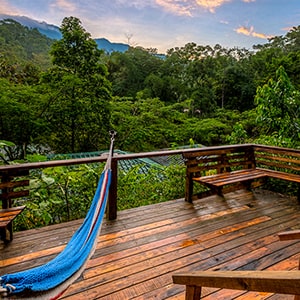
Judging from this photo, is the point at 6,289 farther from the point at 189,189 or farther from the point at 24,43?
the point at 24,43

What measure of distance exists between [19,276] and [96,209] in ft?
3.24

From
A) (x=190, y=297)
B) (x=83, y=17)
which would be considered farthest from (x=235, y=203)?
(x=83, y=17)

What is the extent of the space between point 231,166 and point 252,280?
3.22m

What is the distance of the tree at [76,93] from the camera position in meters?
7.81

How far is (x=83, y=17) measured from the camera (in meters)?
9.09

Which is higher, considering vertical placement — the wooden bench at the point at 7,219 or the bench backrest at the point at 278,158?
the bench backrest at the point at 278,158

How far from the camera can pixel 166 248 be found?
2311mm

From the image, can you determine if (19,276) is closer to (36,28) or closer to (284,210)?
(284,210)

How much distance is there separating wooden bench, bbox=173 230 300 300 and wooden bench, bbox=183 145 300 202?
7.49 ft

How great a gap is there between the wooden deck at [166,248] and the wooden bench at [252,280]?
103 centimetres

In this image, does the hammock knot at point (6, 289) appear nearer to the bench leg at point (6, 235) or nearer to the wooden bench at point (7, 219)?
the wooden bench at point (7, 219)

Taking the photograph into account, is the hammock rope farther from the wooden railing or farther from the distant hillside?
the distant hillside

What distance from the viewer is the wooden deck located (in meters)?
1.80

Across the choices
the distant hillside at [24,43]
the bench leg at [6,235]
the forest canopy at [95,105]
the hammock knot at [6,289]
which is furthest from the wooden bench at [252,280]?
the distant hillside at [24,43]
